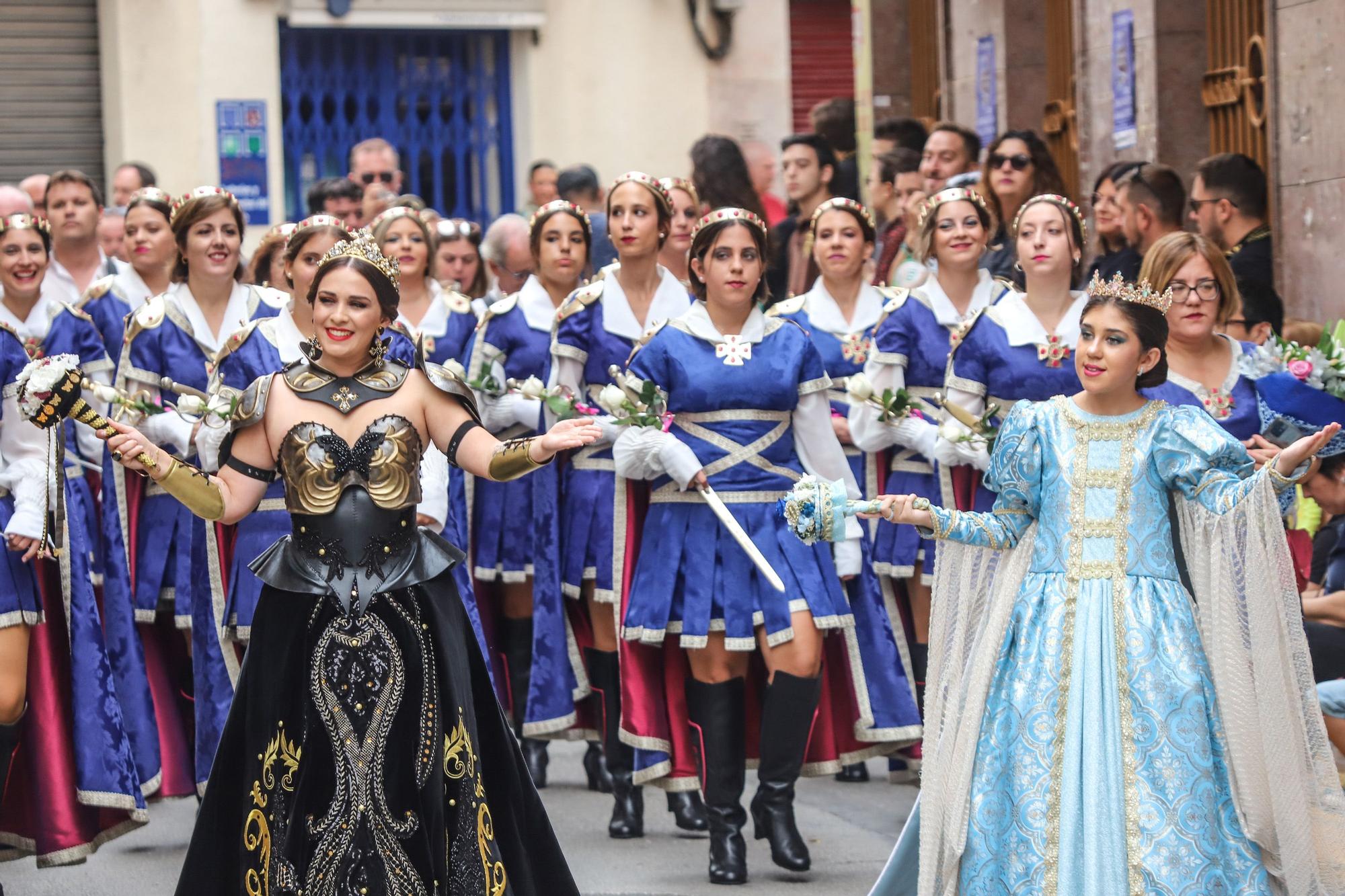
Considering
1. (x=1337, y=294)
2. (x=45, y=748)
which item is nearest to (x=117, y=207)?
(x=45, y=748)

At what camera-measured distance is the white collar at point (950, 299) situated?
8.08 metres

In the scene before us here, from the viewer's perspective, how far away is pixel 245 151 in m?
Result: 15.9

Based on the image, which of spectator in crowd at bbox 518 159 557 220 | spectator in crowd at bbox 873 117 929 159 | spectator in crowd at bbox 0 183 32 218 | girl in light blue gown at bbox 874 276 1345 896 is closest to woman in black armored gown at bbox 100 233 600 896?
girl in light blue gown at bbox 874 276 1345 896

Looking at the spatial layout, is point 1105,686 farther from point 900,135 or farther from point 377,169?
point 377,169

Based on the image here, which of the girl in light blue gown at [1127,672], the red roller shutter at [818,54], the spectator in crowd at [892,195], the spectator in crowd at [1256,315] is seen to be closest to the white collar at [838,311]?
the spectator in crowd at [892,195]

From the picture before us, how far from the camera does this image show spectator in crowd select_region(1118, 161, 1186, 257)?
8.77m

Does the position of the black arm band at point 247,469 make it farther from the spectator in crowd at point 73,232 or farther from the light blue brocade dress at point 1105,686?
the spectator in crowd at point 73,232

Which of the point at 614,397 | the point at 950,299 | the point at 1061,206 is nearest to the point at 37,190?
the point at 950,299

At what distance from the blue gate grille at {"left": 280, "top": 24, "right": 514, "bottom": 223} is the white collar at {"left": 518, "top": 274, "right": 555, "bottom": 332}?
786cm

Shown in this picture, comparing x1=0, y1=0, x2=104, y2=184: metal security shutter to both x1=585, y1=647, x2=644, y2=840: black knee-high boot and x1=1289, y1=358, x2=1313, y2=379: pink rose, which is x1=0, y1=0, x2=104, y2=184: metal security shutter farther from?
x1=1289, y1=358, x2=1313, y2=379: pink rose

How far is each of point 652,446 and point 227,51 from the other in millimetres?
9799

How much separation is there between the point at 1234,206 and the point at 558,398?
11.1ft

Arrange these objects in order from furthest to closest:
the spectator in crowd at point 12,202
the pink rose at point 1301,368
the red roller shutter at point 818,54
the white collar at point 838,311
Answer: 1. the red roller shutter at point 818,54
2. the spectator in crowd at point 12,202
3. the white collar at point 838,311
4. the pink rose at point 1301,368

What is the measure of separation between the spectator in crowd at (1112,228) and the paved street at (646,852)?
7.38 ft
